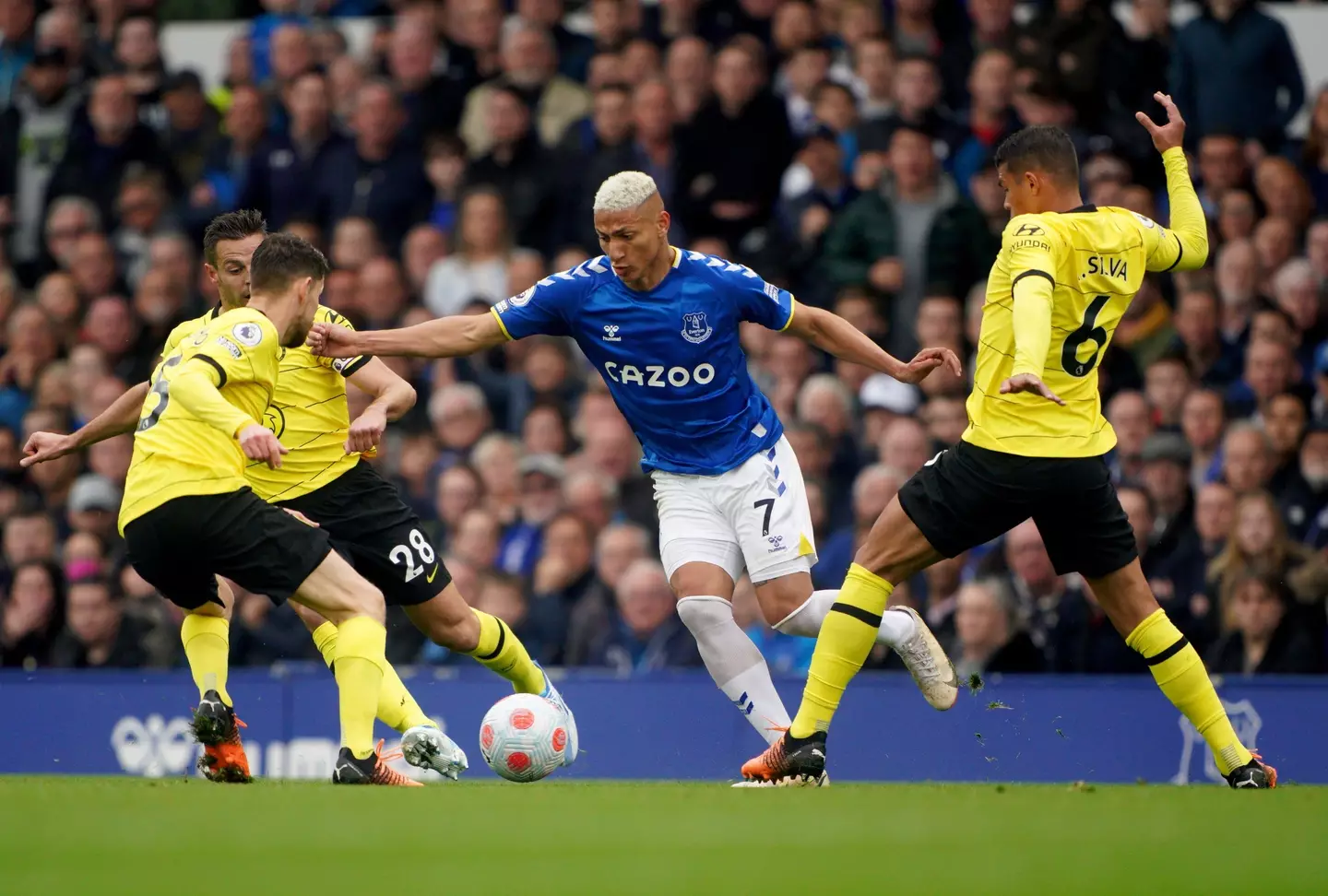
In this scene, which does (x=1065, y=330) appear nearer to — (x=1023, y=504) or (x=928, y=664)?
(x=1023, y=504)

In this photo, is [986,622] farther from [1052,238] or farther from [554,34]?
[554,34]

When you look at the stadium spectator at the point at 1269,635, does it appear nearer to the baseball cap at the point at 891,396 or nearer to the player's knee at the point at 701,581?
the baseball cap at the point at 891,396

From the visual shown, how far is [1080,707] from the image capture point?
9.95m

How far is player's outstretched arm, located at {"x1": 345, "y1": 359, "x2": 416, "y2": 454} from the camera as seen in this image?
24.8 ft

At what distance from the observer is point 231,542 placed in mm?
7383

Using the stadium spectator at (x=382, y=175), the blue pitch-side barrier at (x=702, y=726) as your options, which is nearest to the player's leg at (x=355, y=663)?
the blue pitch-side barrier at (x=702, y=726)

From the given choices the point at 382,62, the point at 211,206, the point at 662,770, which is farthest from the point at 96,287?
the point at 662,770

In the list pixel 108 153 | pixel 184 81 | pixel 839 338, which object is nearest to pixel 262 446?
pixel 839 338

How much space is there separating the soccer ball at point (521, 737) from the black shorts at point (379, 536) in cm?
75

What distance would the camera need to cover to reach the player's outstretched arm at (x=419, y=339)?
775 centimetres

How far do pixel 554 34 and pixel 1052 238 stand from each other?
25.8 ft

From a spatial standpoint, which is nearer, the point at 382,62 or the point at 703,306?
the point at 703,306

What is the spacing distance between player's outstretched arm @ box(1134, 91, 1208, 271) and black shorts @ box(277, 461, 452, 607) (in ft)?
10.9

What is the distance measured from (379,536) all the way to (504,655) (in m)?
0.81
